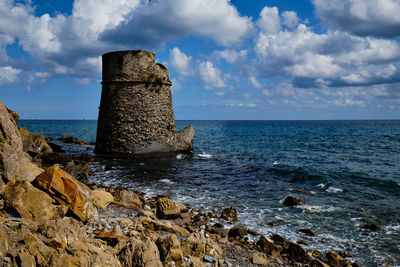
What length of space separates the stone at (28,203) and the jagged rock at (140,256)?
218cm

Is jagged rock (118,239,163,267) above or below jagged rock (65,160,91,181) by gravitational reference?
above

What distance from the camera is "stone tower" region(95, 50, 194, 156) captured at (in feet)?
72.0

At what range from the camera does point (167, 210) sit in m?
9.20

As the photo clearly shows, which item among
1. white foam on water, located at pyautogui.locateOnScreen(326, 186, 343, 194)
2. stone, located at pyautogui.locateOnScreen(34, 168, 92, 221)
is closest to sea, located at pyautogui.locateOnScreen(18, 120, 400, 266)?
white foam on water, located at pyautogui.locateOnScreen(326, 186, 343, 194)

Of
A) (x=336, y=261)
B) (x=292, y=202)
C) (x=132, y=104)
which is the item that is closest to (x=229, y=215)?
(x=292, y=202)

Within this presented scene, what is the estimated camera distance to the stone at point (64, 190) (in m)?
Answer: 6.64

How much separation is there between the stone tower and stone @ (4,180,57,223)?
53.4 ft

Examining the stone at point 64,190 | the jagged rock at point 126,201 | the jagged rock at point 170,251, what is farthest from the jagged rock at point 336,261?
the stone at point 64,190

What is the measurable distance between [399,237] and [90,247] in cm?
914

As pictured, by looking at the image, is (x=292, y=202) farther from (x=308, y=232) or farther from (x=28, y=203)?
(x=28, y=203)

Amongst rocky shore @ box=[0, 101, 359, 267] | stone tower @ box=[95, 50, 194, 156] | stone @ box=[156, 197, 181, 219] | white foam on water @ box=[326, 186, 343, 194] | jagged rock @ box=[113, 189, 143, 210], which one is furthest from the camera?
stone tower @ box=[95, 50, 194, 156]

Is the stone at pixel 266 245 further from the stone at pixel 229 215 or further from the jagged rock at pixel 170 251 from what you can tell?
the jagged rock at pixel 170 251

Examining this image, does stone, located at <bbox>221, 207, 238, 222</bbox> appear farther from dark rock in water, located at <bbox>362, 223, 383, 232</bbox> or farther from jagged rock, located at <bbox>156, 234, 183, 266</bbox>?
jagged rock, located at <bbox>156, 234, 183, 266</bbox>

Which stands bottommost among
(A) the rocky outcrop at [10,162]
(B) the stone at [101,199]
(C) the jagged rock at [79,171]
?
(C) the jagged rock at [79,171]
